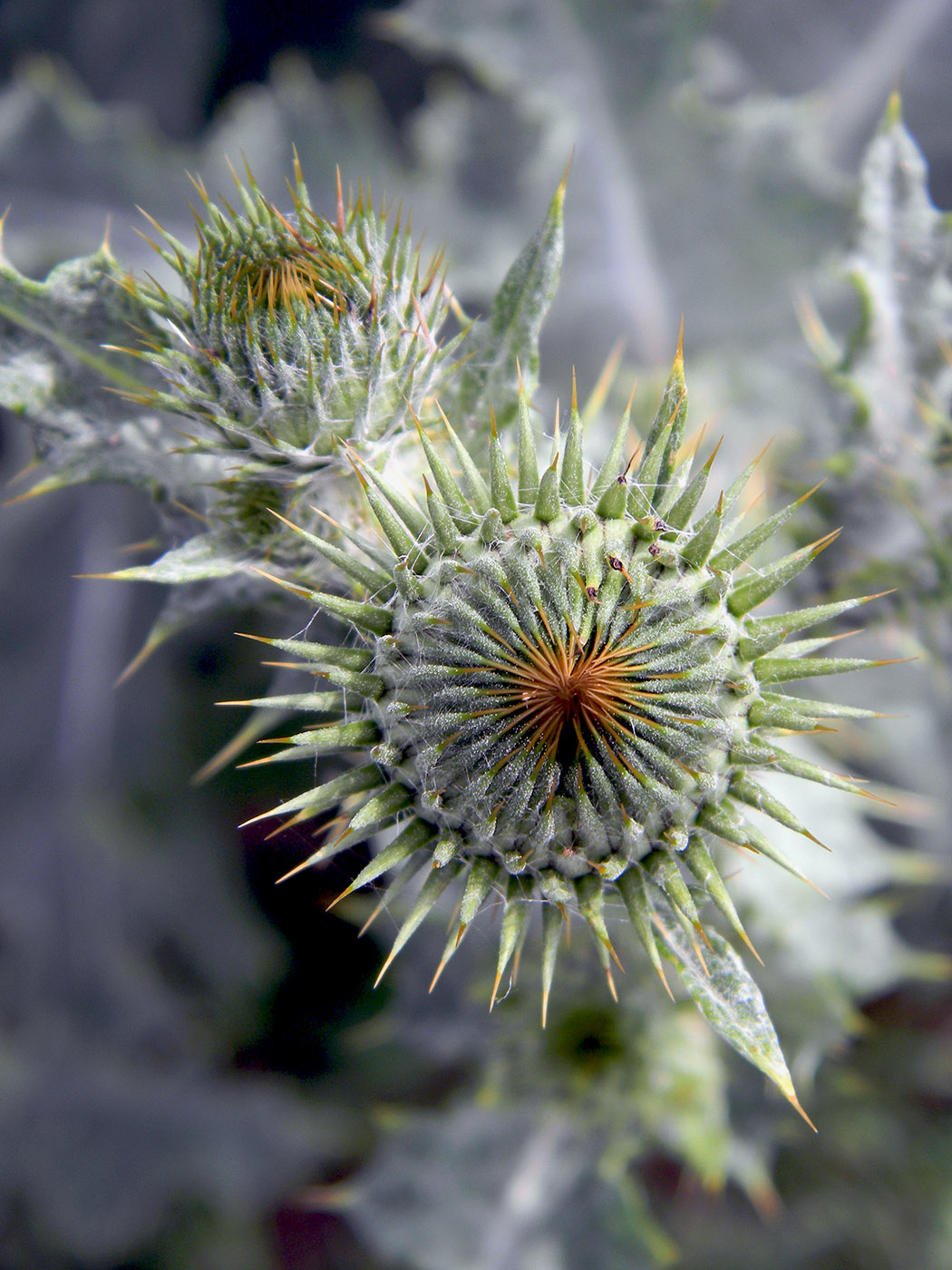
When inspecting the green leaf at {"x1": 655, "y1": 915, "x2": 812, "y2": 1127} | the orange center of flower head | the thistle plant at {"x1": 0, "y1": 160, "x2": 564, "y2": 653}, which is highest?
the thistle plant at {"x1": 0, "y1": 160, "x2": 564, "y2": 653}

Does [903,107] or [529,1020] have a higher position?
[903,107]

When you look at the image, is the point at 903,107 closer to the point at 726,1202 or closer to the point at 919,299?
the point at 919,299

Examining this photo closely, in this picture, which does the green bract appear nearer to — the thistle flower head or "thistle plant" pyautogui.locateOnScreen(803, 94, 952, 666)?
the thistle flower head

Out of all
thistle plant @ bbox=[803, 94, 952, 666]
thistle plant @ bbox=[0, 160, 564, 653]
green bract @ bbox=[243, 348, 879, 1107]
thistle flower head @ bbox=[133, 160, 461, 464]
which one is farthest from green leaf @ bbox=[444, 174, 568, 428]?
thistle plant @ bbox=[803, 94, 952, 666]

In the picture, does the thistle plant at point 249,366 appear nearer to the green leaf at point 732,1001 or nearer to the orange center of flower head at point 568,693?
the orange center of flower head at point 568,693

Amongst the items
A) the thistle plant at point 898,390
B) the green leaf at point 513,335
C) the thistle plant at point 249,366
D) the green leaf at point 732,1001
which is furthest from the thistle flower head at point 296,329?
the thistle plant at point 898,390

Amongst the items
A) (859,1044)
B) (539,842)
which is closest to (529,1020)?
(539,842)
